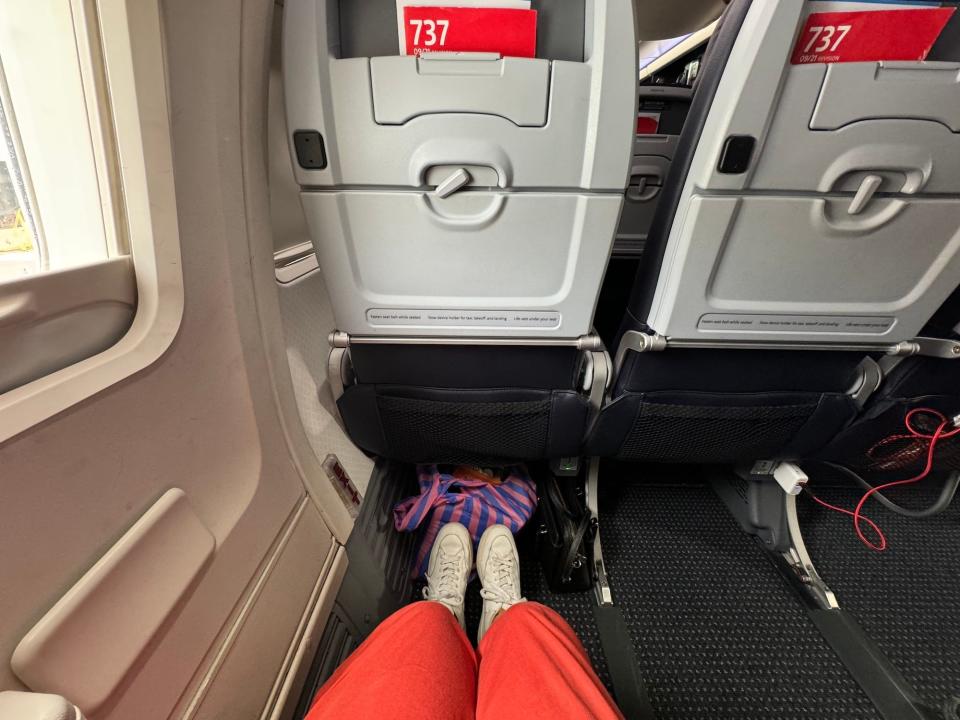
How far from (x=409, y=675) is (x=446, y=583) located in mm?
472

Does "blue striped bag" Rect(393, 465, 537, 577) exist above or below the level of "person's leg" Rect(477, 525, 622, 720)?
below

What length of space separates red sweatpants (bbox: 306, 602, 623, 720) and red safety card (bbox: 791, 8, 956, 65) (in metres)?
1.09

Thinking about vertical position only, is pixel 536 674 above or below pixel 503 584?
above

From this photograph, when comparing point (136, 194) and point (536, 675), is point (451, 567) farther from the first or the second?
point (136, 194)

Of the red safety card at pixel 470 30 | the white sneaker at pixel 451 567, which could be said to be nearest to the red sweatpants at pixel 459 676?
the white sneaker at pixel 451 567

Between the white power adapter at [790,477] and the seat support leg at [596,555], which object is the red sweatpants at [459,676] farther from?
the white power adapter at [790,477]

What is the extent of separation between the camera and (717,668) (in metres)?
1.04

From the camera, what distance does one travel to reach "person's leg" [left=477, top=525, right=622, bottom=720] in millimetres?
583

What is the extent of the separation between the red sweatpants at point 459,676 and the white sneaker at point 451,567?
11.4 inches

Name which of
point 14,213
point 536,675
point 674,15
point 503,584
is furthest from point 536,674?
point 674,15

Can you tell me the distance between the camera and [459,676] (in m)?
0.66

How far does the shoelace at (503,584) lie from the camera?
1.06 meters

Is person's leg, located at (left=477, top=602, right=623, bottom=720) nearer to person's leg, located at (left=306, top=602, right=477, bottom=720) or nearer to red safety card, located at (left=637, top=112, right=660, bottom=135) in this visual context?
person's leg, located at (left=306, top=602, right=477, bottom=720)

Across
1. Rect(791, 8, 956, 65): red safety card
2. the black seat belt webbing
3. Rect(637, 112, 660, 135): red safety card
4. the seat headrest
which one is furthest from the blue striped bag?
the seat headrest
